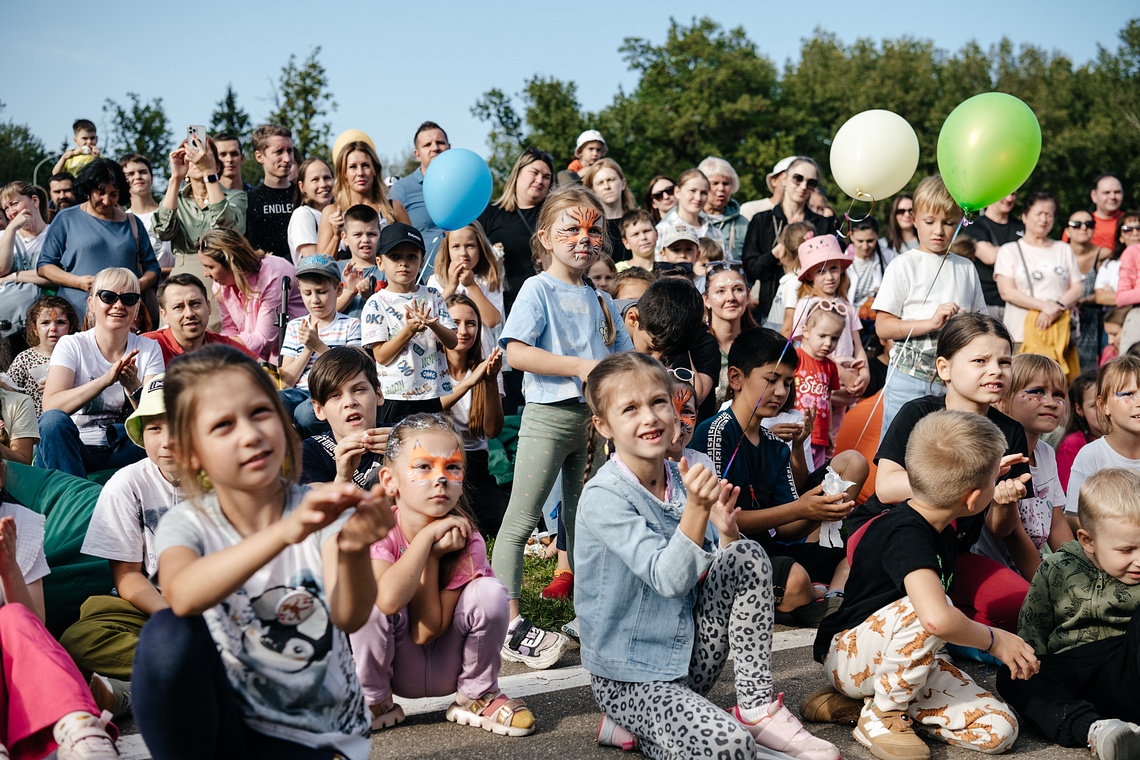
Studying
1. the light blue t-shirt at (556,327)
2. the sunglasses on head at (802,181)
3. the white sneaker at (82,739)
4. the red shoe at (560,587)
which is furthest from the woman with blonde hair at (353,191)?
the white sneaker at (82,739)

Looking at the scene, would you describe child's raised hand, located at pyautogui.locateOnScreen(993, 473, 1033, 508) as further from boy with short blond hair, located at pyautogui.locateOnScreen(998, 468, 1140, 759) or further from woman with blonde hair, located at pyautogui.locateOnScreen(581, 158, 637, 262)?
woman with blonde hair, located at pyautogui.locateOnScreen(581, 158, 637, 262)

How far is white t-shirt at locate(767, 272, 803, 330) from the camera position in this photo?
7387 millimetres

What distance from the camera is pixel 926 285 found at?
6.30 metres

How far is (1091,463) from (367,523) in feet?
13.1

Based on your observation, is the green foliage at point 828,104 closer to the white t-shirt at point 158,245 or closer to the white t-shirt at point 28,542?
the white t-shirt at point 158,245

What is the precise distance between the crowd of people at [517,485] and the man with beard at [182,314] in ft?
0.09

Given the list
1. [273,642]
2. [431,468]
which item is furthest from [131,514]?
[273,642]

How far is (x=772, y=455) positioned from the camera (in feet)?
16.6

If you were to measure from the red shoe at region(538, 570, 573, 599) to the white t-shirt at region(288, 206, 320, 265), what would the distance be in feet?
11.2

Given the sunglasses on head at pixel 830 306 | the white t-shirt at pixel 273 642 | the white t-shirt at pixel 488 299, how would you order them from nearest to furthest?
the white t-shirt at pixel 273 642 → the sunglasses on head at pixel 830 306 → the white t-shirt at pixel 488 299

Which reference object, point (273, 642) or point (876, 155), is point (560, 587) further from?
point (876, 155)

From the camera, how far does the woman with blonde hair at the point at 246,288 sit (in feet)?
22.8

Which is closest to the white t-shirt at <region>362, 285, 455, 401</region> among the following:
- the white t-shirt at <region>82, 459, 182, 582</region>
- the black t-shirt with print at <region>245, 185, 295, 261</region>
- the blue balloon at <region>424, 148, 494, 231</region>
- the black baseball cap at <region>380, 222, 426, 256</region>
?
the black baseball cap at <region>380, 222, 426, 256</region>

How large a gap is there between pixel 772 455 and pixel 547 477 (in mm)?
1144
